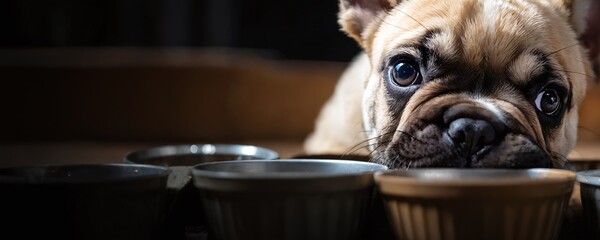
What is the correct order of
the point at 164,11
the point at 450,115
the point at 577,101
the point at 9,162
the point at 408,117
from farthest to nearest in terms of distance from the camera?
1. the point at 164,11
2. the point at 9,162
3. the point at 577,101
4. the point at 408,117
5. the point at 450,115

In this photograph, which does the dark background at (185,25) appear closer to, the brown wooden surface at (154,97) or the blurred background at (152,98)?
the blurred background at (152,98)

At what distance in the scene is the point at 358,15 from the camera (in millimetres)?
2162

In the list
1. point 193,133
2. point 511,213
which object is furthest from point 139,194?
point 193,133

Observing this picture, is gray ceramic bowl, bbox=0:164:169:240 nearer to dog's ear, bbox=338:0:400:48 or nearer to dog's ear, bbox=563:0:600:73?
dog's ear, bbox=338:0:400:48

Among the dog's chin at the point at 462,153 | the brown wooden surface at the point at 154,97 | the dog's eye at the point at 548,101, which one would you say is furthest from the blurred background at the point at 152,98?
the dog's chin at the point at 462,153

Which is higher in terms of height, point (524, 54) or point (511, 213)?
point (524, 54)

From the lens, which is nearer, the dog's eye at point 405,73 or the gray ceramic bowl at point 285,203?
the gray ceramic bowl at point 285,203

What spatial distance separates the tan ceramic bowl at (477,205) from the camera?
38.7 inches

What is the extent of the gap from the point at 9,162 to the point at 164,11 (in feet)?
9.06

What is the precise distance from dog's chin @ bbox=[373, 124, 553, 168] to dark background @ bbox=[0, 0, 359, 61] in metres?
3.65

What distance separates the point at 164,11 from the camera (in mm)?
5406

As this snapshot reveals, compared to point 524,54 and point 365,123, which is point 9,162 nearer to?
point 365,123

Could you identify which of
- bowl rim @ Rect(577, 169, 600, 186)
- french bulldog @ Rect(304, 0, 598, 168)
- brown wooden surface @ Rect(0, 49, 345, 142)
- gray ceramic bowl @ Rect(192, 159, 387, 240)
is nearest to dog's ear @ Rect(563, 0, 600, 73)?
french bulldog @ Rect(304, 0, 598, 168)

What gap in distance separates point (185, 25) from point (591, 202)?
4.66m
